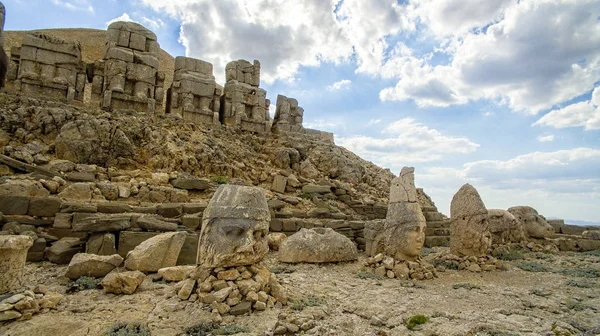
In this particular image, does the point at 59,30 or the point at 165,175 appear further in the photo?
the point at 59,30

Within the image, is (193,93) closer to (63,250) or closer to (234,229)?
(63,250)

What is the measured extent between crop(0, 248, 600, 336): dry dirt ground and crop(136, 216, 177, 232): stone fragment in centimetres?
170

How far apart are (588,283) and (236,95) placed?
15.2 metres

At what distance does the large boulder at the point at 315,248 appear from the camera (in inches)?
325

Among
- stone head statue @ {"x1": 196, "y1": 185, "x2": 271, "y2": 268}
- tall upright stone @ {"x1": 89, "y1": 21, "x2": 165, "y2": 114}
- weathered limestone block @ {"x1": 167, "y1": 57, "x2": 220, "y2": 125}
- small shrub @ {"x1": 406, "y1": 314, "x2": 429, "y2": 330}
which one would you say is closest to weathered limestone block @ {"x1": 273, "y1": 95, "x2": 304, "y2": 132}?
weathered limestone block @ {"x1": 167, "y1": 57, "x2": 220, "y2": 125}

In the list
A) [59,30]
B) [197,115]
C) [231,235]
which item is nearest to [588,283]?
[231,235]

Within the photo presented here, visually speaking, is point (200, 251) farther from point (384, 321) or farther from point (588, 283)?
point (588, 283)

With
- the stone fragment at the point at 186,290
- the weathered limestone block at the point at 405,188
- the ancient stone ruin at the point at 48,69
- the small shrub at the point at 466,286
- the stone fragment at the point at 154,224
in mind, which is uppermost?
the ancient stone ruin at the point at 48,69

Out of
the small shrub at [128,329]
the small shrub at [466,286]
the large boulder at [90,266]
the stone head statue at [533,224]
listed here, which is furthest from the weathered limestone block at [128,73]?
the stone head statue at [533,224]

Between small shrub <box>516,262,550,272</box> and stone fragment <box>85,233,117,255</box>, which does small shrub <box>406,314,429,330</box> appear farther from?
stone fragment <box>85,233,117,255</box>

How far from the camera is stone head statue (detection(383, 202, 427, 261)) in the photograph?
7.56 metres

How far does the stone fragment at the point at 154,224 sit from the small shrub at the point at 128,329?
3.91 m

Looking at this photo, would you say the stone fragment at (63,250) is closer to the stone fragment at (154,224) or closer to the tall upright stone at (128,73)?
the stone fragment at (154,224)

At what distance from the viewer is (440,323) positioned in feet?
15.0
